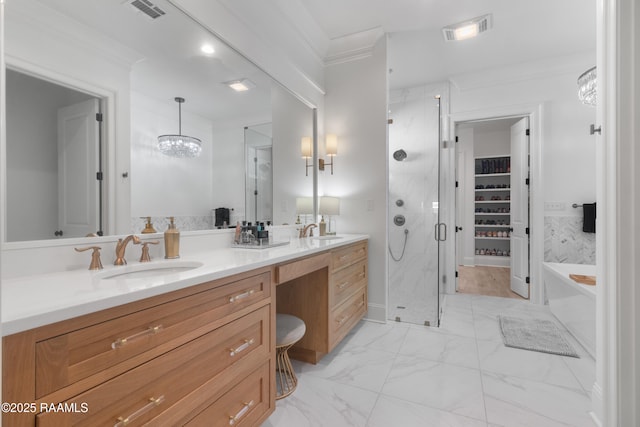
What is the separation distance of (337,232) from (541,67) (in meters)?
3.14

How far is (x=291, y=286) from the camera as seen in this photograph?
220cm

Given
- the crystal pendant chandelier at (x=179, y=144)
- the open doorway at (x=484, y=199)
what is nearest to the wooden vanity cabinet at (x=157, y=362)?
the crystal pendant chandelier at (x=179, y=144)

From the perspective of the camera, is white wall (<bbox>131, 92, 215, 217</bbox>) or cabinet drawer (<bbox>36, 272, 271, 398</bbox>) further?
white wall (<bbox>131, 92, 215, 217</bbox>)

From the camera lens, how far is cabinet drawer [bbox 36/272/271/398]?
0.70 meters

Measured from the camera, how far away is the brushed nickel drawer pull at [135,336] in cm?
82

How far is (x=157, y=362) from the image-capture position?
925 mm

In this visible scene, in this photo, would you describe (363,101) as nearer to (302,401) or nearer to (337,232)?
(337,232)

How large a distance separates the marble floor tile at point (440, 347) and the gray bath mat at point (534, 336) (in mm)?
369

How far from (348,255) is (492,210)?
5.00 m

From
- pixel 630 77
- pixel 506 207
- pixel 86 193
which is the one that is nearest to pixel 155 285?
pixel 86 193

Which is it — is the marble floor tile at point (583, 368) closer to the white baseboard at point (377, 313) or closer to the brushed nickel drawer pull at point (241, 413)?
the white baseboard at point (377, 313)

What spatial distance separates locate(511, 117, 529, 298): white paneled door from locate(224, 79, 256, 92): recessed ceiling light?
342cm

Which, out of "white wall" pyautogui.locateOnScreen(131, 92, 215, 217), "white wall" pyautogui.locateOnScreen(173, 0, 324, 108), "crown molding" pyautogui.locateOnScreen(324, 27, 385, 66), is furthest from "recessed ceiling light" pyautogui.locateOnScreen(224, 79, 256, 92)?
"crown molding" pyautogui.locateOnScreen(324, 27, 385, 66)

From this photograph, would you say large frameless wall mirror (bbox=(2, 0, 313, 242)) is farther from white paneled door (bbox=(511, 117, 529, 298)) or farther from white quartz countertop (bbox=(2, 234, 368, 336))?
white paneled door (bbox=(511, 117, 529, 298))
